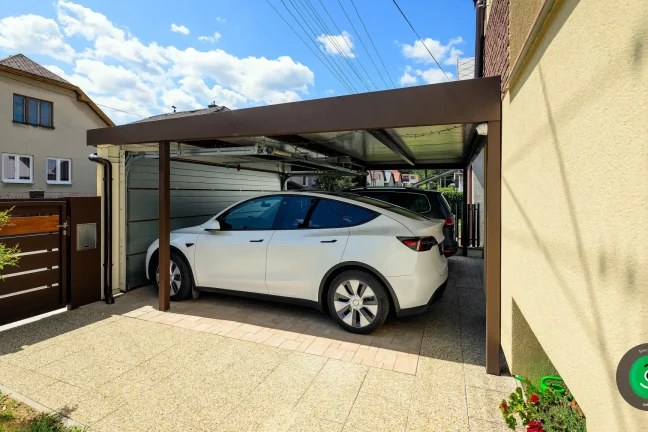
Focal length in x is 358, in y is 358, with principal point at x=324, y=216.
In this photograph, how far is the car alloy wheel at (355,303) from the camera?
391 centimetres

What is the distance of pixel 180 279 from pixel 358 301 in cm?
276

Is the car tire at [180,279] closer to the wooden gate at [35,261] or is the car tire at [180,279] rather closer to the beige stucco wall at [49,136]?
the wooden gate at [35,261]

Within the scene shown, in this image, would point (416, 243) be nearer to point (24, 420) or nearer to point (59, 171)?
point (24, 420)

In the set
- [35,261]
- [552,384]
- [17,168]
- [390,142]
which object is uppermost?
[17,168]

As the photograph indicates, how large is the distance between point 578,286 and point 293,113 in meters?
3.01

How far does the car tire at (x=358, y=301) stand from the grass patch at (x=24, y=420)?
250cm

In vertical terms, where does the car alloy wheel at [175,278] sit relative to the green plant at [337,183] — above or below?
below

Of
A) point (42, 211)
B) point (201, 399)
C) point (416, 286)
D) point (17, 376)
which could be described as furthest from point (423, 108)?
point (42, 211)

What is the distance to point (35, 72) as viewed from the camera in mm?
16812

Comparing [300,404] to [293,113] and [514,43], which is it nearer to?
[293,113]

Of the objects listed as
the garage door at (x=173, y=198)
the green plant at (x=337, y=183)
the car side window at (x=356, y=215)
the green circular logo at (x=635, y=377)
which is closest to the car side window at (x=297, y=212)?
the car side window at (x=356, y=215)

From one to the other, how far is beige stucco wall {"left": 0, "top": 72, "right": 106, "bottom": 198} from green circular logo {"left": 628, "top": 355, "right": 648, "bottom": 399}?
1914 centimetres

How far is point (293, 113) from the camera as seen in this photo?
12.4ft

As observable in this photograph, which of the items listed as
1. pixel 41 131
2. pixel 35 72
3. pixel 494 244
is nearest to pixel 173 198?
pixel 494 244
